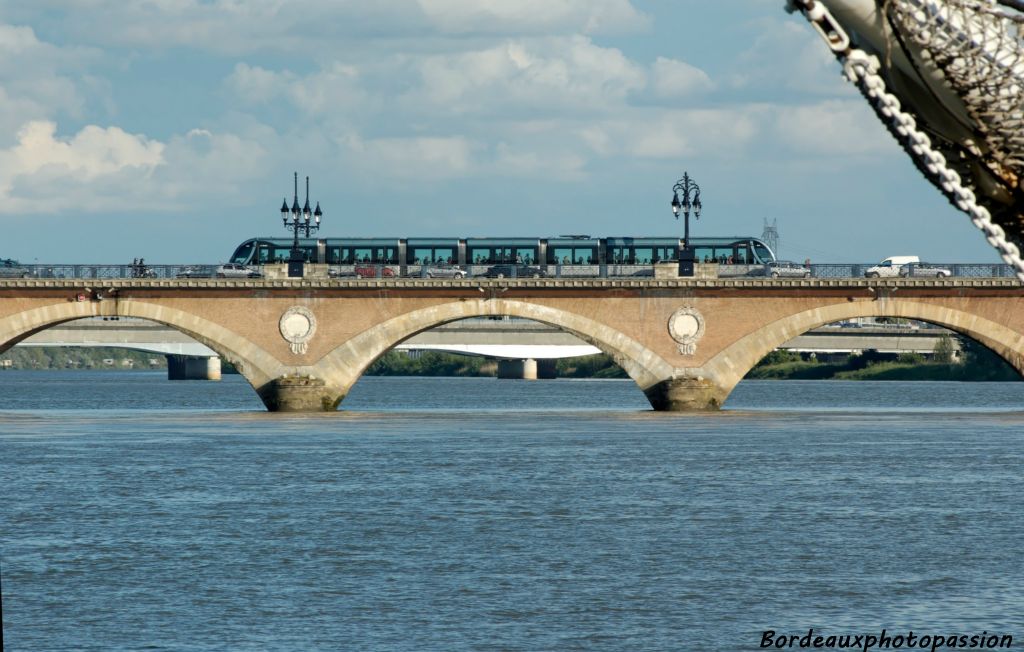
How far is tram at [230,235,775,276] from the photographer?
76.6m

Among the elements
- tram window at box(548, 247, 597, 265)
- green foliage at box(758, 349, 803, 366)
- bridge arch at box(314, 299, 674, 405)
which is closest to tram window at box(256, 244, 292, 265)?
tram window at box(548, 247, 597, 265)

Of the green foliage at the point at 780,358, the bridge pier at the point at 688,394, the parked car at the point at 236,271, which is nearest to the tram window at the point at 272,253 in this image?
the parked car at the point at 236,271

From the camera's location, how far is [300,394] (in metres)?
64.6

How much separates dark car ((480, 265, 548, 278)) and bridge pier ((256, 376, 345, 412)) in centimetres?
837

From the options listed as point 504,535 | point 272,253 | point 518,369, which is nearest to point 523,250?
point 272,253

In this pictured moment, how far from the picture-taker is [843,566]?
27.1 meters

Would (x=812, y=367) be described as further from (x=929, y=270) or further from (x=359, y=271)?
(x=359, y=271)

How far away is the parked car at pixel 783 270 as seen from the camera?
65.9 meters

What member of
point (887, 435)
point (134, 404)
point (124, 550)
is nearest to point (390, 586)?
point (124, 550)

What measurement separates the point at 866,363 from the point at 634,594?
358 feet

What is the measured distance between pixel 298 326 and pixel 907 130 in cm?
5616

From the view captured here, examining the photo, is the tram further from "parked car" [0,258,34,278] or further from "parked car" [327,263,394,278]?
"parked car" [0,258,34,278]

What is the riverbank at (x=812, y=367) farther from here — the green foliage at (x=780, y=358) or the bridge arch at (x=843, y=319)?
the bridge arch at (x=843, y=319)

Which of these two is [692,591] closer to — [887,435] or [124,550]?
[124,550]
